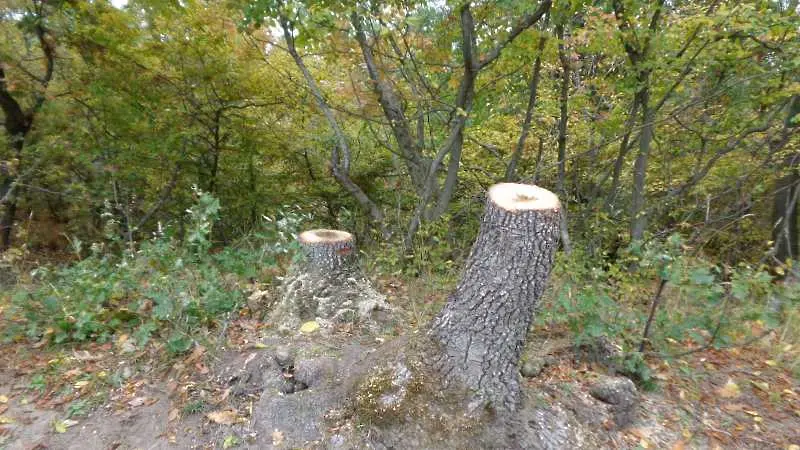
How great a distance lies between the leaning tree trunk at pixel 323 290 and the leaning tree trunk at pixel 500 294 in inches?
45.8

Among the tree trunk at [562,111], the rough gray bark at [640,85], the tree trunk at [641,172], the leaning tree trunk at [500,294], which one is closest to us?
the leaning tree trunk at [500,294]

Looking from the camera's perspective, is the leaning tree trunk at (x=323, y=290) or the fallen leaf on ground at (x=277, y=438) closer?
the fallen leaf on ground at (x=277, y=438)

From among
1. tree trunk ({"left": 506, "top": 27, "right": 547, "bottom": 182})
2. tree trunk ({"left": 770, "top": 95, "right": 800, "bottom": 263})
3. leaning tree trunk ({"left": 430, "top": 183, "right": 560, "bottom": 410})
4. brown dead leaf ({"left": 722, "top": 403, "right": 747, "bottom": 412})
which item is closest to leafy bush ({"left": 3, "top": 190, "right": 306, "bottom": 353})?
leaning tree trunk ({"left": 430, "top": 183, "right": 560, "bottom": 410})

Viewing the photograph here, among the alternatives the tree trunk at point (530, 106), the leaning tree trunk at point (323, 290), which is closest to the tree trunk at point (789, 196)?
the tree trunk at point (530, 106)

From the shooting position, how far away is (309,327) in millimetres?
3531

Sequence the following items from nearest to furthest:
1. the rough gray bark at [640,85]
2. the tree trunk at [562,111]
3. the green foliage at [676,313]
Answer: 1. the green foliage at [676,313]
2. the rough gray bark at [640,85]
3. the tree trunk at [562,111]

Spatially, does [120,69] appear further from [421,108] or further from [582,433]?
[582,433]

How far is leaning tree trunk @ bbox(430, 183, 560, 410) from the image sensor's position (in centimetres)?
246

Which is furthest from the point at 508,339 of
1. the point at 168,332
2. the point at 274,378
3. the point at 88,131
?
the point at 88,131

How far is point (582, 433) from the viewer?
2.72m

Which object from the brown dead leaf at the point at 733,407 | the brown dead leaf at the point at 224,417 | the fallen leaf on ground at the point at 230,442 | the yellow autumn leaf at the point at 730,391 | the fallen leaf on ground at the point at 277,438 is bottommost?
the fallen leaf on ground at the point at 230,442

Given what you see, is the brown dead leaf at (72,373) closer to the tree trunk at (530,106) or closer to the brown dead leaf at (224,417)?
the brown dead leaf at (224,417)

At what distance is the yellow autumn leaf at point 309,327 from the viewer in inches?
138

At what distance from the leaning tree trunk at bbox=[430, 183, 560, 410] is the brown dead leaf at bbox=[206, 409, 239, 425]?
1.32 metres
